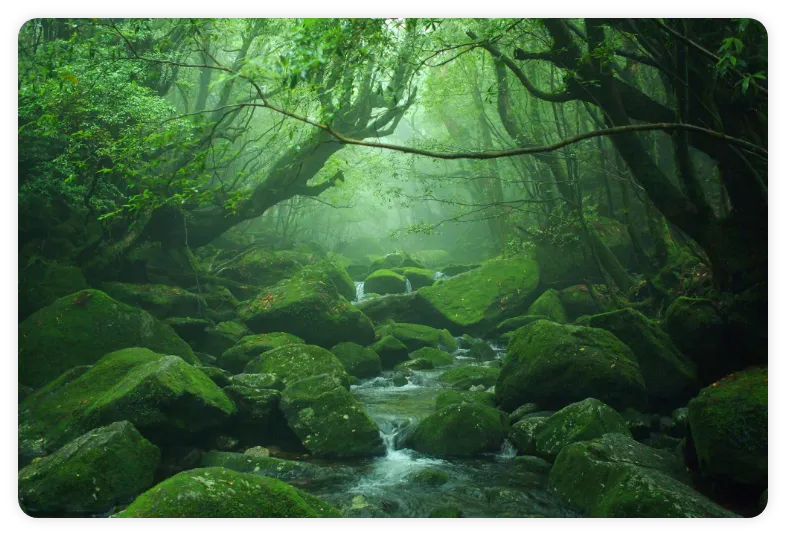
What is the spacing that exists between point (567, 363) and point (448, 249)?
34625 millimetres

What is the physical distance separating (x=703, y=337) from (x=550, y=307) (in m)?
8.90

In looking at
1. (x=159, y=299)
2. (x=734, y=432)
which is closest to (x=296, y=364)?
(x=159, y=299)

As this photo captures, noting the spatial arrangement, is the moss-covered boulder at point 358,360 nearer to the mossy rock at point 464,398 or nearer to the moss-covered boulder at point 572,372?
the mossy rock at point 464,398

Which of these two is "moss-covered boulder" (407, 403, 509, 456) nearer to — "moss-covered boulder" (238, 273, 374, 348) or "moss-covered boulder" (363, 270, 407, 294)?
"moss-covered boulder" (238, 273, 374, 348)

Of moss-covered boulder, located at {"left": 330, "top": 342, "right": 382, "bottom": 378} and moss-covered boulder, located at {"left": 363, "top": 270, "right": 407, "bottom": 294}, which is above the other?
moss-covered boulder, located at {"left": 363, "top": 270, "right": 407, "bottom": 294}

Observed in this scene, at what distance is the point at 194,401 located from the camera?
24.8 ft

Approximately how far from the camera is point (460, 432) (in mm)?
8125

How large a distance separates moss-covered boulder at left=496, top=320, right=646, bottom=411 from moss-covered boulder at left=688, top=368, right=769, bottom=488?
2.23 m

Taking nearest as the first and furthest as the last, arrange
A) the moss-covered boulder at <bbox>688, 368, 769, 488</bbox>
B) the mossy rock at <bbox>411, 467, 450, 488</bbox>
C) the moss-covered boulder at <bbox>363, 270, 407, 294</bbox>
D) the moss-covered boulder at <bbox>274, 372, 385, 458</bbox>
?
the moss-covered boulder at <bbox>688, 368, 769, 488</bbox>
the mossy rock at <bbox>411, 467, 450, 488</bbox>
the moss-covered boulder at <bbox>274, 372, 385, 458</bbox>
the moss-covered boulder at <bbox>363, 270, 407, 294</bbox>

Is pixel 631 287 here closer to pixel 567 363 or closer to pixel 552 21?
pixel 567 363

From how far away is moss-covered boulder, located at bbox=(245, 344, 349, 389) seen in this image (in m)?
10.2

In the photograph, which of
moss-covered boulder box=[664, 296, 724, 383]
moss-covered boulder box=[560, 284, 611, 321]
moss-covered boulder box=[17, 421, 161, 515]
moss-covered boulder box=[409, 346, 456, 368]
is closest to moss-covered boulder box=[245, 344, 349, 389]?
moss-covered boulder box=[17, 421, 161, 515]

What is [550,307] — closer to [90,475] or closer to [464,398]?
[464,398]
